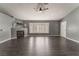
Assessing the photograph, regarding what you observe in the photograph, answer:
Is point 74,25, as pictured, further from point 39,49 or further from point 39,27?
point 39,27

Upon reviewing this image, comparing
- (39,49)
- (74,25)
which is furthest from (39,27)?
(39,49)

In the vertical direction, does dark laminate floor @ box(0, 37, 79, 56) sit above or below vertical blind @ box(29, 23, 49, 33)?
below

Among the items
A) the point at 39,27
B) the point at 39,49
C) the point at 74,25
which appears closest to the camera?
the point at 39,49

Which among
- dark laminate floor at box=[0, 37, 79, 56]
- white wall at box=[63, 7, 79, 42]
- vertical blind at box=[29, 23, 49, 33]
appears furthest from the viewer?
vertical blind at box=[29, 23, 49, 33]

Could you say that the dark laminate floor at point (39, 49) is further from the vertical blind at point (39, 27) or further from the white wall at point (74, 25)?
the vertical blind at point (39, 27)

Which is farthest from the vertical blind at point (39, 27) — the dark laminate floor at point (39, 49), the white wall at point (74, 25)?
the dark laminate floor at point (39, 49)

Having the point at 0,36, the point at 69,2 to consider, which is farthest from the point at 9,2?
the point at 0,36

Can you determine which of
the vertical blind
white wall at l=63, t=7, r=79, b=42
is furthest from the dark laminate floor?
the vertical blind

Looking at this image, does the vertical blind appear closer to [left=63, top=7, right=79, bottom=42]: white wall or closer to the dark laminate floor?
[left=63, top=7, right=79, bottom=42]: white wall

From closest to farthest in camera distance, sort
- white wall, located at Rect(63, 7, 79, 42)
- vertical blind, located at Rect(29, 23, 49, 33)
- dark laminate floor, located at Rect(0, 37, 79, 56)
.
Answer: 1. dark laminate floor, located at Rect(0, 37, 79, 56)
2. white wall, located at Rect(63, 7, 79, 42)
3. vertical blind, located at Rect(29, 23, 49, 33)

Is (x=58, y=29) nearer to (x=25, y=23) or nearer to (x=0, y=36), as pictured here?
(x=25, y=23)

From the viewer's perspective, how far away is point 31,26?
14398 millimetres

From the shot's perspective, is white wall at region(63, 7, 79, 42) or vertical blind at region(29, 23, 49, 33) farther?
vertical blind at region(29, 23, 49, 33)

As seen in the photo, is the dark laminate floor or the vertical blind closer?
the dark laminate floor
